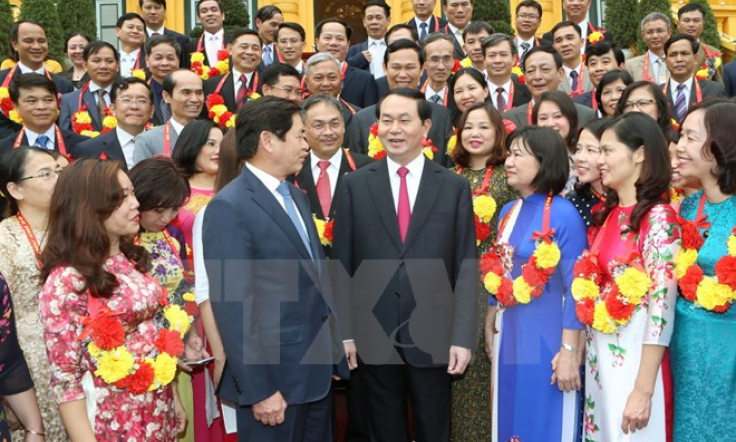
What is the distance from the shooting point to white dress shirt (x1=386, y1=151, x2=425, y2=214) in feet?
15.5

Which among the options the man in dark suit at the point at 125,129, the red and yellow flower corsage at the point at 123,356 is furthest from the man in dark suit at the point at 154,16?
the red and yellow flower corsage at the point at 123,356

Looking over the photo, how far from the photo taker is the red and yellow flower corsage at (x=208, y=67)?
30.5 ft

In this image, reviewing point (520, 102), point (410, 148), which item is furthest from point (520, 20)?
Answer: point (410, 148)

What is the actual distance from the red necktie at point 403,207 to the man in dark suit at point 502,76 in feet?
10.6

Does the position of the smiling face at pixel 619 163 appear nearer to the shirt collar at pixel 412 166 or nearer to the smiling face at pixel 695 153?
the smiling face at pixel 695 153

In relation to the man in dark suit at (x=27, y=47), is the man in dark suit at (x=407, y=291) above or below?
below

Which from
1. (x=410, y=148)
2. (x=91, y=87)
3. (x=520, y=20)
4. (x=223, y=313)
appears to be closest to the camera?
(x=223, y=313)

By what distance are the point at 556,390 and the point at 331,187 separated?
6.86ft

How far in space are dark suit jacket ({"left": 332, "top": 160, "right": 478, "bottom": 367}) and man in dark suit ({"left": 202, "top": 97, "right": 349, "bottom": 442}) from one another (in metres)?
0.55

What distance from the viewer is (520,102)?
7867 mm

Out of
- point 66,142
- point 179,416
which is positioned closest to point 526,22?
point 66,142

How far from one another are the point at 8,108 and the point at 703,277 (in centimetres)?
678

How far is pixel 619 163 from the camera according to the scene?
4133 mm

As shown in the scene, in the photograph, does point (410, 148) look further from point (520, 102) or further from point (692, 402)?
point (520, 102)
